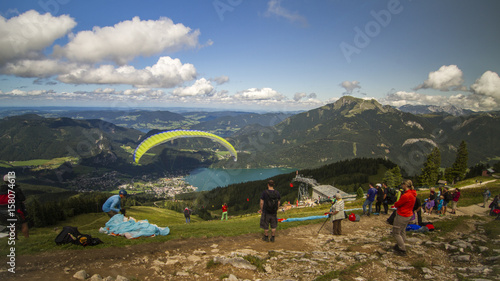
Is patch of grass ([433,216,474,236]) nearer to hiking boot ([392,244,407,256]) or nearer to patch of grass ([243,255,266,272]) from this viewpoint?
hiking boot ([392,244,407,256])

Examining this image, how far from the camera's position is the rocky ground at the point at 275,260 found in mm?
6691

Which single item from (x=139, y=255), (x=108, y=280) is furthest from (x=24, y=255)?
(x=108, y=280)

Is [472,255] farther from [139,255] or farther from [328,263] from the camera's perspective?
[139,255]

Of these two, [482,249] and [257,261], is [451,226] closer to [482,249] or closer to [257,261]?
[482,249]

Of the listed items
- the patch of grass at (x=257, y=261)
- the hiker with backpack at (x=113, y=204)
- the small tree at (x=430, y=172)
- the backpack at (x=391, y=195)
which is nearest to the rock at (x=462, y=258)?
the patch of grass at (x=257, y=261)

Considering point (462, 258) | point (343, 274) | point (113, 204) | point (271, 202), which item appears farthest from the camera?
point (113, 204)

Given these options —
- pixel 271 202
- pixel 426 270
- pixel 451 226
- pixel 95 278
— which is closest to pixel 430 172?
pixel 451 226

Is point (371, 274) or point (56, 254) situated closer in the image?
point (371, 274)

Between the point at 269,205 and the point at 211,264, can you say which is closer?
the point at 211,264

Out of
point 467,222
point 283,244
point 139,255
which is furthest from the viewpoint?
point 467,222

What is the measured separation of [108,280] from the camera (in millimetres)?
5996

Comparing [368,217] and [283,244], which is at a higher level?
[283,244]

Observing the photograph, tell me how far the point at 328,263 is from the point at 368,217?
9632mm

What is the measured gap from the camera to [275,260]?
26.4 ft
